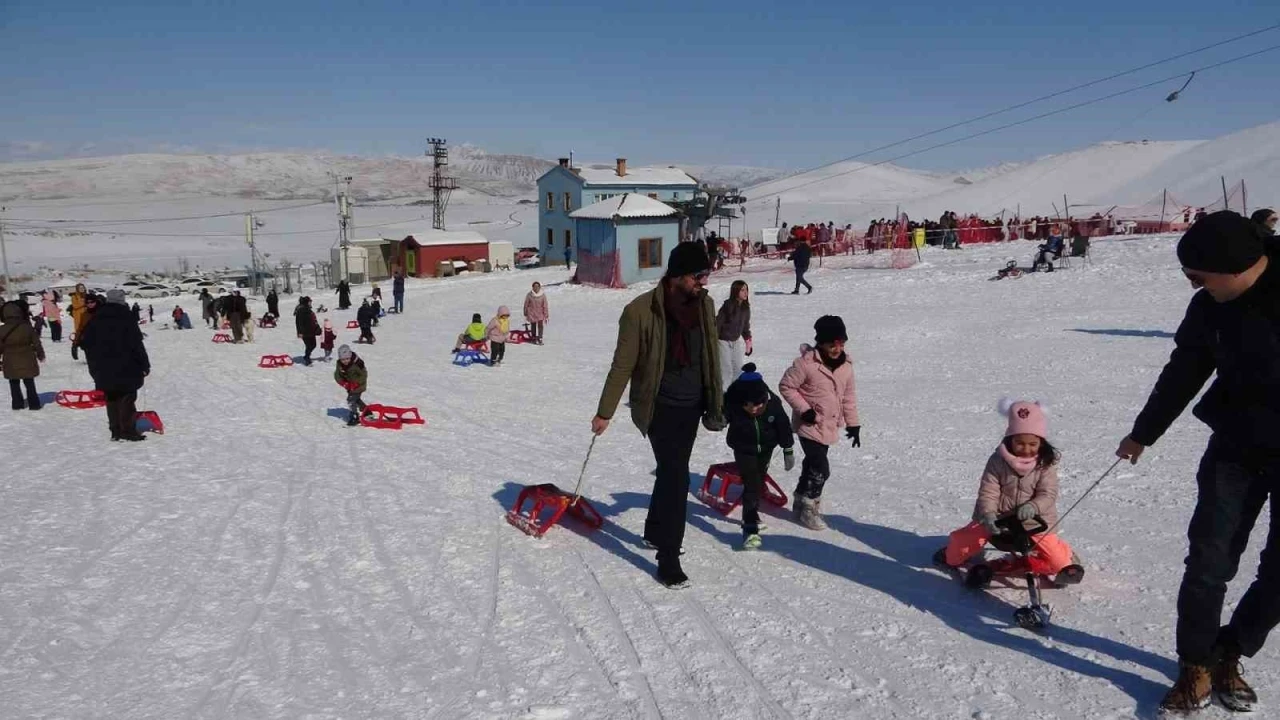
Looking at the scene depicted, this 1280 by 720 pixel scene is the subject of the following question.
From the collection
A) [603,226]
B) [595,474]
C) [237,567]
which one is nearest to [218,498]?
[237,567]

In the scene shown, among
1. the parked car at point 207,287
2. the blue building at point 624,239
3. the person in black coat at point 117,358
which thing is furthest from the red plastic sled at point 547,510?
the parked car at point 207,287

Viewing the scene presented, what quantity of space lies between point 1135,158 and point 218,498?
290ft

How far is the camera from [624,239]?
1313 inches

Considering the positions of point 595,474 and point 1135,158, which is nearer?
point 595,474

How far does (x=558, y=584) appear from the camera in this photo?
5.23 m

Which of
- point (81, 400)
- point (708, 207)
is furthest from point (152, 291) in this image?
point (81, 400)

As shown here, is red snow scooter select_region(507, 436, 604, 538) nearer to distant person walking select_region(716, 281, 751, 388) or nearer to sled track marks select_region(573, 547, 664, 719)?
sled track marks select_region(573, 547, 664, 719)

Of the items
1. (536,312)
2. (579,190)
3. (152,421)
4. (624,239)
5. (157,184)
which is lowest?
(152,421)

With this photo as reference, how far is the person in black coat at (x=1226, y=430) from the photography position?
124 inches

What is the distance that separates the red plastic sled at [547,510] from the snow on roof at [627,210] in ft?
89.5

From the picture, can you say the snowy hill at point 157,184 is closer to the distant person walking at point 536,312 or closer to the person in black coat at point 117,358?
the distant person walking at point 536,312

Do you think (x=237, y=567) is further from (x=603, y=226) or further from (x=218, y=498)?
(x=603, y=226)

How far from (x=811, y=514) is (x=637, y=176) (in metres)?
51.1

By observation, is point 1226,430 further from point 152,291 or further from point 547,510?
point 152,291
